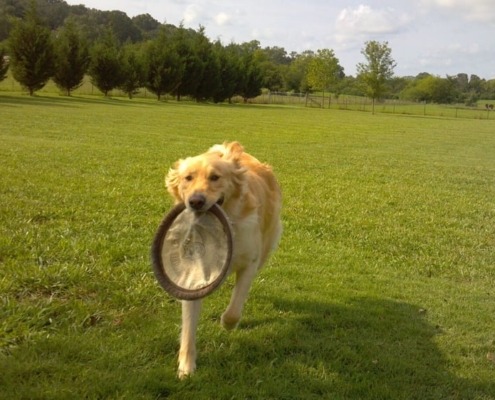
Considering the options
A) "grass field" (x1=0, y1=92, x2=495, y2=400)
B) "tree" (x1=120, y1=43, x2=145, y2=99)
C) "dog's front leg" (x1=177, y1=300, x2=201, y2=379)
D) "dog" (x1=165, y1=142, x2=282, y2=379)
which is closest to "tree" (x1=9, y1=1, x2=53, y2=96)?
"tree" (x1=120, y1=43, x2=145, y2=99)

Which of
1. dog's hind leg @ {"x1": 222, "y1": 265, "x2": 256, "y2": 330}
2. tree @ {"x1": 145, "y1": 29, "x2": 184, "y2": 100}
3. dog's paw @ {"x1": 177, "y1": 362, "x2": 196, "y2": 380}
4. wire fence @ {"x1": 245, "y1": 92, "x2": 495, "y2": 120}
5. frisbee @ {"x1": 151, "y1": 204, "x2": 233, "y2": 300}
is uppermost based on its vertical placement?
tree @ {"x1": 145, "y1": 29, "x2": 184, "y2": 100}

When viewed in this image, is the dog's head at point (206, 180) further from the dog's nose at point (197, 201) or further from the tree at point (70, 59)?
the tree at point (70, 59)

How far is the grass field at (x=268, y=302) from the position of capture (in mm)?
3840

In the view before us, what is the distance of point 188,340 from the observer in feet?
13.1

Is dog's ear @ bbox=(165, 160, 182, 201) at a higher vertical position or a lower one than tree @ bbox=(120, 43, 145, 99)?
lower

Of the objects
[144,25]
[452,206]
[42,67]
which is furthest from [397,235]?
[144,25]

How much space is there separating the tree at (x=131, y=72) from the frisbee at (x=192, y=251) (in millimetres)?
56836

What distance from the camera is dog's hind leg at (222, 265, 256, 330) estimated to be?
→ 4.43 metres

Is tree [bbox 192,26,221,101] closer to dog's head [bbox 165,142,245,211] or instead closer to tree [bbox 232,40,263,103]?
tree [bbox 232,40,263,103]

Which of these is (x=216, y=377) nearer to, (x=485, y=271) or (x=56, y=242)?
(x=56, y=242)

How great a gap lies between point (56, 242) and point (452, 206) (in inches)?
315

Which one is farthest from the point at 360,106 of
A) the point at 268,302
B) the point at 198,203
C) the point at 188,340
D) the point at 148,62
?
the point at 188,340

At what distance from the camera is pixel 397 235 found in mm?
8352

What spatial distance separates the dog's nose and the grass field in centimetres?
111
